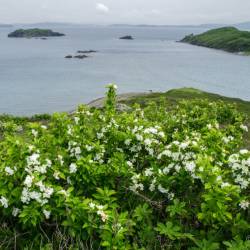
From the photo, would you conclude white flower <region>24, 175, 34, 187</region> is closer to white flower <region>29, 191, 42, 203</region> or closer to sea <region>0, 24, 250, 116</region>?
white flower <region>29, 191, 42, 203</region>

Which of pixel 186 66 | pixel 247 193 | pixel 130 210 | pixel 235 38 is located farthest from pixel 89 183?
pixel 235 38

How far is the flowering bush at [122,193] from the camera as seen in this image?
18.7ft

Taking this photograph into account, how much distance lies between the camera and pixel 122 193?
6906mm

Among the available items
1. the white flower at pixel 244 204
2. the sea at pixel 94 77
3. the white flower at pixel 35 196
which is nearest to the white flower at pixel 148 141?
the white flower at pixel 244 204

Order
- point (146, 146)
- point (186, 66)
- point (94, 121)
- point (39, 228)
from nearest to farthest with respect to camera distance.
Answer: point (39, 228), point (146, 146), point (94, 121), point (186, 66)

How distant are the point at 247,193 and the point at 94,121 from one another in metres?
3.21

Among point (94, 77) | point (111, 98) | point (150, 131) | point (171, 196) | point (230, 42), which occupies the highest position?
point (230, 42)

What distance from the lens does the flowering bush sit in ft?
18.7

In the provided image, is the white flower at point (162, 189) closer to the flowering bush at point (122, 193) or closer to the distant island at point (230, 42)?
the flowering bush at point (122, 193)

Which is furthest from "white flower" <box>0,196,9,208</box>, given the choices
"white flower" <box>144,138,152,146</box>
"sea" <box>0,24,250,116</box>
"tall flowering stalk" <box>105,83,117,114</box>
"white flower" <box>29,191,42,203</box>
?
"sea" <box>0,24,250,116</box>

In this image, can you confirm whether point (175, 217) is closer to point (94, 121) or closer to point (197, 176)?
point (197, 176)

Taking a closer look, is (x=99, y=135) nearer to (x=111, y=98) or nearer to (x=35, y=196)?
(x=35, y=196)

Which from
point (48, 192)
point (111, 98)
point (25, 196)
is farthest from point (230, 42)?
point (25, 196)

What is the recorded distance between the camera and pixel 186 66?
112562mm
